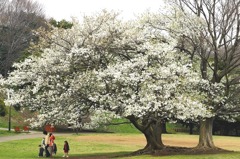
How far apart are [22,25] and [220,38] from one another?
1820 inches

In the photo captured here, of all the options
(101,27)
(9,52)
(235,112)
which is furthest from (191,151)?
(9,52)

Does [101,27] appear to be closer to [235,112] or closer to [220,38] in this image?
[220,38]

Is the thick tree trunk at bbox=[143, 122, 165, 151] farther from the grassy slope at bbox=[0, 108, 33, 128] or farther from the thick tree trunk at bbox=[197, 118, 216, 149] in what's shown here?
the grassy slope at bbox=[0, 108, 33, 128]

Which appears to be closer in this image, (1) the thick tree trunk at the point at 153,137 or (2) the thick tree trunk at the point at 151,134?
(2) the thick tree trunk at the point at 151,134

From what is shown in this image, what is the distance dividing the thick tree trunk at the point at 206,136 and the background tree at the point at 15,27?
43.2 m

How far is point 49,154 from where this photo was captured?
100 feet

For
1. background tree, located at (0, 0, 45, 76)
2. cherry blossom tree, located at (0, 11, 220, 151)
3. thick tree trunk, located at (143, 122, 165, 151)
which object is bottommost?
thick tree trunk, located at (143, 122, 165, 151)

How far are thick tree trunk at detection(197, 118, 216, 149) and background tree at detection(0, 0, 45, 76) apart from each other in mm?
43211

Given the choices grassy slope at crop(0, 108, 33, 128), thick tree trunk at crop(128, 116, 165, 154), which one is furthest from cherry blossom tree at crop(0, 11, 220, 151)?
grassy slope at crop(0, 108, 33, 128)

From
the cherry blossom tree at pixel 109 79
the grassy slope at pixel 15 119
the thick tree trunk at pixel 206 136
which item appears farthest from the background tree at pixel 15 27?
the thick tree trunk at pixel 206 136

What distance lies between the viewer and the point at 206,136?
105 ft

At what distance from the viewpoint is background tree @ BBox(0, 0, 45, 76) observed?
228ft

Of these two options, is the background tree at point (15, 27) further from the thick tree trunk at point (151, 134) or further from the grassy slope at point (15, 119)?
the thick tree trunk at point (151, 134)

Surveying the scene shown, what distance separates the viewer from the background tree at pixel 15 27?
228ft
